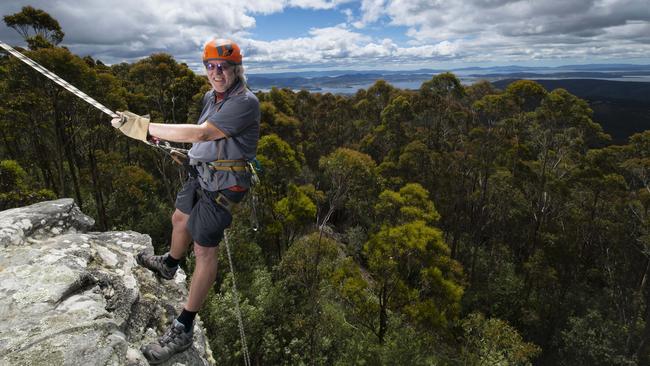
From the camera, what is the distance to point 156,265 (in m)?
4.43

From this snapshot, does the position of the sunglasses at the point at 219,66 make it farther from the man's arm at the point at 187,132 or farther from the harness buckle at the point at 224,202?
the harness buckle at the point at 224,202

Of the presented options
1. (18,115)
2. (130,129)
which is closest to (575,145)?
(130,129)

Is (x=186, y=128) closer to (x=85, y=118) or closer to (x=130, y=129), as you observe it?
(x=130, y=129)

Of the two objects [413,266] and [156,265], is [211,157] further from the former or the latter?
[413,266]

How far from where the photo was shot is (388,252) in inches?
607

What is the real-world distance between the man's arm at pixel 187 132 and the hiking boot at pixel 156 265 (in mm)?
1957

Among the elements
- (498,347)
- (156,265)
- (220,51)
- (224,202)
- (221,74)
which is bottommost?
(498,347)

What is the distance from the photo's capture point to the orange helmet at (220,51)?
10.0 feet

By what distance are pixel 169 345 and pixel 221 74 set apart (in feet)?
8.64

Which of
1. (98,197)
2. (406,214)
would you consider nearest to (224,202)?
(406,214)

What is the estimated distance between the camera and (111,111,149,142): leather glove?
311 centimetres

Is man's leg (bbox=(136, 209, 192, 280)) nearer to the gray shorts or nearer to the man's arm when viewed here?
the gray shorts

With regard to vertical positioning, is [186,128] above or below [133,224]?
above

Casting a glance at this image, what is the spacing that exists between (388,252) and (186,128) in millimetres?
13503
